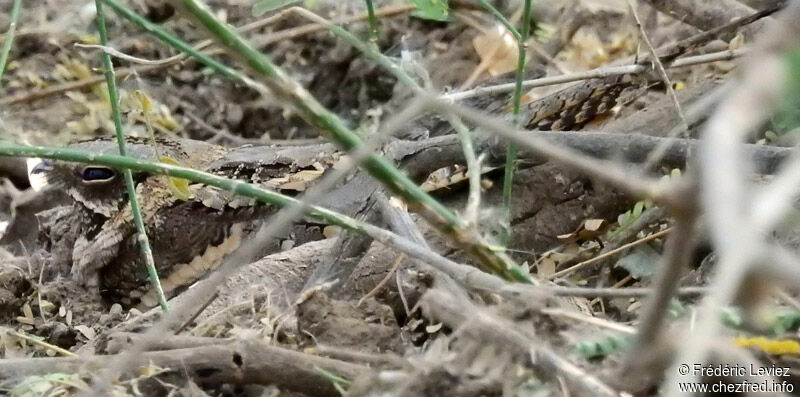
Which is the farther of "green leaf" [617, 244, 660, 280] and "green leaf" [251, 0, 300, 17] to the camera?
"green leaf" [617, 244, 660, 280]

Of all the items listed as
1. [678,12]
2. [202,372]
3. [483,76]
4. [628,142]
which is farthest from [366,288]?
[483,76]

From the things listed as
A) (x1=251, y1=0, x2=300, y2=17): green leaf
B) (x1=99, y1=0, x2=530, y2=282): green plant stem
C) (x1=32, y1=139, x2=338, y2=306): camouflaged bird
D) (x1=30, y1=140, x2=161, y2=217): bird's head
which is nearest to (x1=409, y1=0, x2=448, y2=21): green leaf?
(x1=251, y1=0, x2=300, y2=17): green leaf

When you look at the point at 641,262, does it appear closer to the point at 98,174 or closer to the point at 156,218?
the point at 156,218

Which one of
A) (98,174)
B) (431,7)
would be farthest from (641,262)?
(98,174)

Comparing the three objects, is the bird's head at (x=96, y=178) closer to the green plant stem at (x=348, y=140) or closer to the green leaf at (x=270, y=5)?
the green leaf at (x=270, y=5)

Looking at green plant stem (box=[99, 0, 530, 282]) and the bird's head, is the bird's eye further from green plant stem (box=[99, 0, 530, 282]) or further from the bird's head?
green plant stem (box=[99, 0, 530, 282])

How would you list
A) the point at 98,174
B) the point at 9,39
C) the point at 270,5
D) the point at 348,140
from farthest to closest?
1. the point at 98,174
2. the point at 9,39
3. the point at 270,5
4. the point at 348,140
